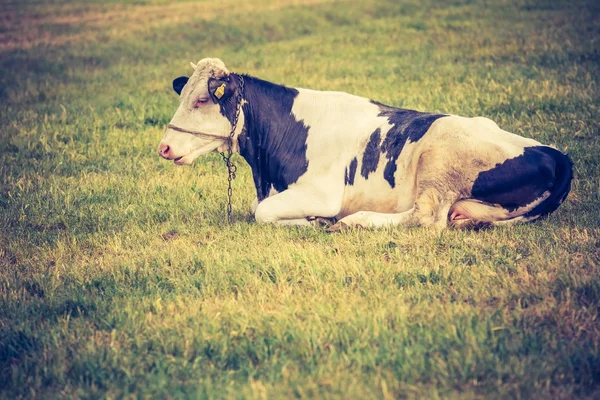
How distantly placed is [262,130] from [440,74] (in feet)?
24.9

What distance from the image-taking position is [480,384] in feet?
13.9

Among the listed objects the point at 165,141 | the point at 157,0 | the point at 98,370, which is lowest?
the point at 98,370

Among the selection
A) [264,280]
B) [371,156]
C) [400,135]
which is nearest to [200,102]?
[371,156]

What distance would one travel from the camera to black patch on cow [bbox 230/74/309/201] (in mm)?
7828

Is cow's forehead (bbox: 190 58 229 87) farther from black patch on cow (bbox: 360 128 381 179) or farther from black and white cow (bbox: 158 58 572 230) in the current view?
black patch on cow (bbox: 360 128 381 179)

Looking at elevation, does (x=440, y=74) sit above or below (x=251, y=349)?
above

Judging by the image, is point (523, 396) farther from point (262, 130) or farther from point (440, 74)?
point (440, 74)

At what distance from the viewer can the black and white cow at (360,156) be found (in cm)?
700

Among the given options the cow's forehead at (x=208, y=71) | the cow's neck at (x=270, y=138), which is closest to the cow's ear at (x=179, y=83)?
the cow's forehead at (x=208, y=71)

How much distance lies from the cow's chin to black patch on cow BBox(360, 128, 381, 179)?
1.53m

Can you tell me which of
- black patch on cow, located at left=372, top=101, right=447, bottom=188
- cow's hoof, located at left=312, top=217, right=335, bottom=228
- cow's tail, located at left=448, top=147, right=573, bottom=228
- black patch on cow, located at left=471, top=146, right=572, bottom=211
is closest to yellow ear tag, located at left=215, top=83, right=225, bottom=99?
cow's hoof, located at left=312, top=217, right=335, bottom=228

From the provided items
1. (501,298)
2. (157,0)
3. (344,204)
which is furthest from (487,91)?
(157,0)

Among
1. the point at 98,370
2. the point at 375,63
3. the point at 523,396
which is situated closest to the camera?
the point at 523,396

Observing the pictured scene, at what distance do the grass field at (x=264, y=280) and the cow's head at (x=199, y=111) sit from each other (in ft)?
2.55
